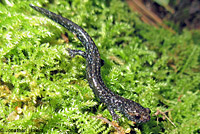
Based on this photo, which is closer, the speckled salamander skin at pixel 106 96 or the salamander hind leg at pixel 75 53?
the speckled salamander skin at pixel 106 96

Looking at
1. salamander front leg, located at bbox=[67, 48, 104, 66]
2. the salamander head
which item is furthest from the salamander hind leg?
the salamander head

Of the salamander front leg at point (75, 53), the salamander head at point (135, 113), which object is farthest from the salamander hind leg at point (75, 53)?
the salamander head at point (135, 113)

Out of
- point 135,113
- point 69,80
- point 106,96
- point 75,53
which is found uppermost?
point 75,53

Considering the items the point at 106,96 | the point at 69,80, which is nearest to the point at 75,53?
the point at 69,80

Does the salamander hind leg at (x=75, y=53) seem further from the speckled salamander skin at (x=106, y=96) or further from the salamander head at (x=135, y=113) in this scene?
the salamander head at (x=135, y=113)

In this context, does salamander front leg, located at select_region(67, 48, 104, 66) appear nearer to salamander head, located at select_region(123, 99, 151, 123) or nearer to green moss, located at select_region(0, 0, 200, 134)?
green moss, located at select_region(0, 0, 200, 134)

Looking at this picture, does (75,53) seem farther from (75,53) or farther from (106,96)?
(106,96)

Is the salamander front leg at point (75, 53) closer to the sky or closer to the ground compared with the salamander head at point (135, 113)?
closer to the sky
